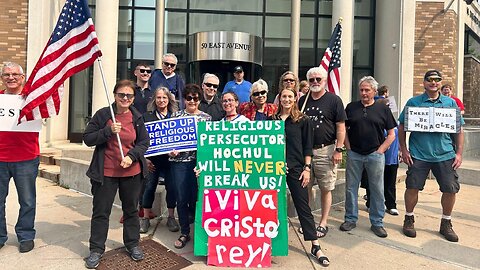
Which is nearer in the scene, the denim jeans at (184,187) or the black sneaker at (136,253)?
the black sneaker at (136,253)

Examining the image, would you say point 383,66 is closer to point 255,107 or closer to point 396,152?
point 396,152

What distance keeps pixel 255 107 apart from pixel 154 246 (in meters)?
1.86

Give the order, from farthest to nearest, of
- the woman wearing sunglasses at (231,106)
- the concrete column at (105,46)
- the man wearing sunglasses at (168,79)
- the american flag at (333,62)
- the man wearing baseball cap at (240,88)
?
the concrete column at (105,46) → the man wearing baseball cap at (240,88) → the american flag at (333,62) → the man wearing sunglasses at (168,79) → the woman wearing sunglasses at (231,106)

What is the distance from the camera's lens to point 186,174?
14.3 feet

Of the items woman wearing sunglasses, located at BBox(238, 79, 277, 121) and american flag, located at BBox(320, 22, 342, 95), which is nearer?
woman wearing sunglasses, located at BBox(238, 79, 277, 121)

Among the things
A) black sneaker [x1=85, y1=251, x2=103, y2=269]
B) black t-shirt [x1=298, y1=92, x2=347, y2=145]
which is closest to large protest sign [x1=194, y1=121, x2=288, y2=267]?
black t-shirt [x1=298, y1=92, x2=347, y2=145]

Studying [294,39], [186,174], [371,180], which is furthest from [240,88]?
[294,39]

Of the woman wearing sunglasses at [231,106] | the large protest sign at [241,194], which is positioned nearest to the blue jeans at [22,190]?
the large protest sign at [241,194]

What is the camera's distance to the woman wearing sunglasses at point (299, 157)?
410cm

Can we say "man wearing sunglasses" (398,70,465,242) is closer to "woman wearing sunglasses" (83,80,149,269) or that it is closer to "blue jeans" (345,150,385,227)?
"blue jeans" (345,150,385,227)

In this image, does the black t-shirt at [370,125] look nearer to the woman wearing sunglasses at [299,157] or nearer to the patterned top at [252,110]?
the woman wearing sunglasses at [299,157]

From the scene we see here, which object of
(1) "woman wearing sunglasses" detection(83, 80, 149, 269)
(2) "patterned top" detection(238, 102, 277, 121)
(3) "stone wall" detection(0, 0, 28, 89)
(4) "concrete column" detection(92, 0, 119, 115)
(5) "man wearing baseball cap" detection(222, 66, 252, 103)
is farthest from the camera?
(3) "stone wall" detection(0, 0, 28, 89)

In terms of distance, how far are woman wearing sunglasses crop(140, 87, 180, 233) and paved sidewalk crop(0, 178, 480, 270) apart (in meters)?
0.17

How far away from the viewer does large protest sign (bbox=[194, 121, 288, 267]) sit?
4.00 metres
